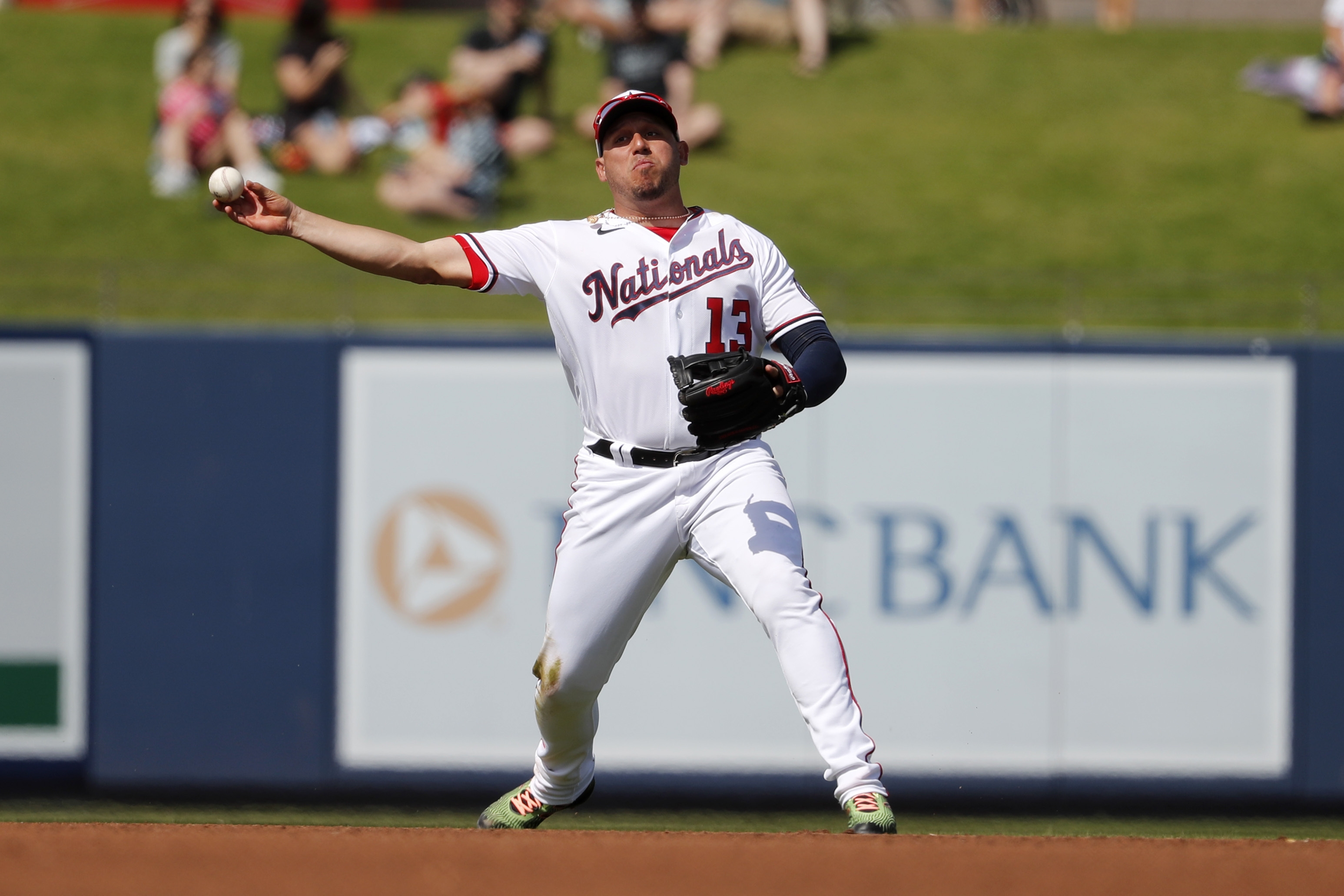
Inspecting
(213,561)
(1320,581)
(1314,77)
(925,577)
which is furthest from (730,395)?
(1314,77)

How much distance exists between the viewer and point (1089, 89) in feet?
41.5

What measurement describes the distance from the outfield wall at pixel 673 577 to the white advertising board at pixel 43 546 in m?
0.01

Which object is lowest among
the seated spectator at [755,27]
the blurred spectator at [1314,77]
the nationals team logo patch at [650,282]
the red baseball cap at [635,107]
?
the nationals team logo patch at [650,282]

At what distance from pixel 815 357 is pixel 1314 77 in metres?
9.65

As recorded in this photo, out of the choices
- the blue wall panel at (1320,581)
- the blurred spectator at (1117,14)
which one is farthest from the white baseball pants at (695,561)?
the blurred spectator at (1117,14)

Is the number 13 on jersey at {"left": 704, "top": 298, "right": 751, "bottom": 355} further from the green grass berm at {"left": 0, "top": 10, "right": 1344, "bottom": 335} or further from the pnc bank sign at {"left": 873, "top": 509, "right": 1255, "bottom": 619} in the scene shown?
the green grass berm at {"left": 0, "top": 10, "right": 1344, "bottom": 335}

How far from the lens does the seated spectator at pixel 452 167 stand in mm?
9750

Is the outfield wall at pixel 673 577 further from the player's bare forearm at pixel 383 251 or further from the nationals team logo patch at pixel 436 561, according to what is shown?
the player's bare forearm at pixel 383 251

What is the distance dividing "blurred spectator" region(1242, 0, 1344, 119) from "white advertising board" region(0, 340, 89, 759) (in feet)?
30.2

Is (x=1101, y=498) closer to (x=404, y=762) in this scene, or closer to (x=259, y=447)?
(x=404, y=762)

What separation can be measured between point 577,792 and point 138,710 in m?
3.45

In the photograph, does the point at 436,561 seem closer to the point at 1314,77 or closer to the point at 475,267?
the point at 475,267

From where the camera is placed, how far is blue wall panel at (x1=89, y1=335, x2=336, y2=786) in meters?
6.99

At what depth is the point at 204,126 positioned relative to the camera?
32.8 feet
